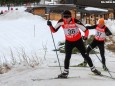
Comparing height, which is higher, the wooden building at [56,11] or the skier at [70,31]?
the skier at [70,31]

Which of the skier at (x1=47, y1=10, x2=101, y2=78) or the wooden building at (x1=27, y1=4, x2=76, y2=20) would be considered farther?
the wooden building at (x1=27, y1=4, x2=76, y2=20)

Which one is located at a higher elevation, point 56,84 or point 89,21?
point 56,84

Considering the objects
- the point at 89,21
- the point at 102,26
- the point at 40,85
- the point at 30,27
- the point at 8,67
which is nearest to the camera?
the point at 40,85

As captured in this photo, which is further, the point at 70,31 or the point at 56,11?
the point at 56,11

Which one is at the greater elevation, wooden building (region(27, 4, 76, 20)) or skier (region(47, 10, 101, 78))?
skier (region(47, 10, 101, 78))

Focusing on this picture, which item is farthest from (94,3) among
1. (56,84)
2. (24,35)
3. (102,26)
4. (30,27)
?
(56,84)

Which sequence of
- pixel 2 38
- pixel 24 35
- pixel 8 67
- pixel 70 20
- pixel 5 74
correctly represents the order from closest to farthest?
pixel 70 20 < pixel 5 74 < pixel 8 67 < pixel 2 38 < pixel 24 35

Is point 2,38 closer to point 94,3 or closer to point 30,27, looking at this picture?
point 30,27

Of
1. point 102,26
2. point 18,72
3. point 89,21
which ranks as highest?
point 102,26

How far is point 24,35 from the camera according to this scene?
31.6m

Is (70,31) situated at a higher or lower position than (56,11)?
higher

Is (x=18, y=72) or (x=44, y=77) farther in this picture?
(x=18, y=72)

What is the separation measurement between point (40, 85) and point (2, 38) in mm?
19886

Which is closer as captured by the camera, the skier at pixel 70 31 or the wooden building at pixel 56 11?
the skier at pixel 70 31
